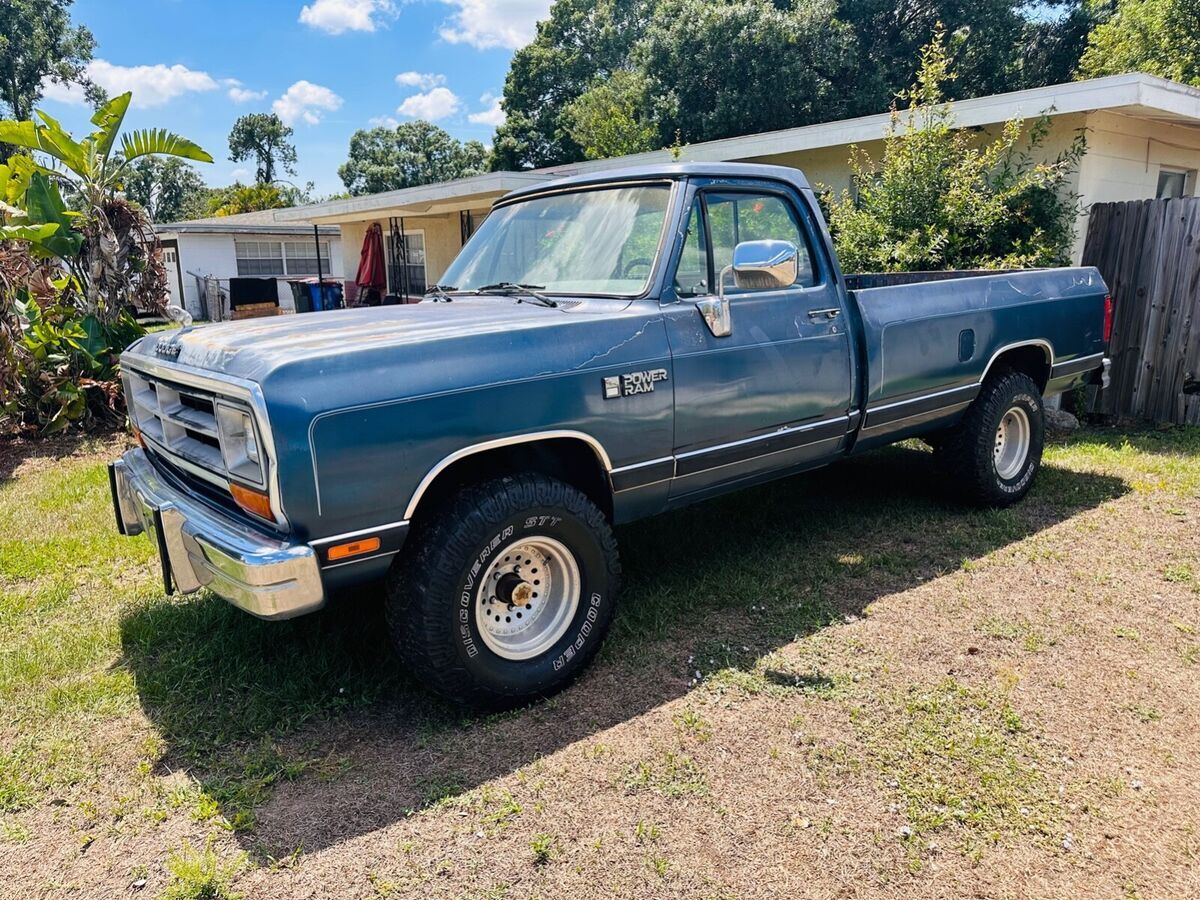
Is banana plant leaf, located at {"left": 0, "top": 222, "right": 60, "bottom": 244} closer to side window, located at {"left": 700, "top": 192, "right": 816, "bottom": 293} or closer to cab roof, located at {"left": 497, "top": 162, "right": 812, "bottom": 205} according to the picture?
cab roof, located at {"left": 497, "top": 162, "right": 812, "bottom": 205}

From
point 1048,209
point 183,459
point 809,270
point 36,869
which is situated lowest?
point 36,869

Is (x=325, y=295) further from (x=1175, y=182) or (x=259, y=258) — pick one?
(x=1175, y=182)

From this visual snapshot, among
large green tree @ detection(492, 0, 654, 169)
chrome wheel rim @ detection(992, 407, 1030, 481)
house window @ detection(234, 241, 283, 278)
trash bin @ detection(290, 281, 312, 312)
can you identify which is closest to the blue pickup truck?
chrome wheel rim @ detection(992, 407, 1030, 481)

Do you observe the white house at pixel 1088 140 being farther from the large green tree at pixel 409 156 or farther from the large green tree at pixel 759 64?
the large green tree at pixel 409 156

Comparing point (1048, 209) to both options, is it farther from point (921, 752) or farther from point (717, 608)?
point (921, 752)

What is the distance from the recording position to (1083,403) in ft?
27.9

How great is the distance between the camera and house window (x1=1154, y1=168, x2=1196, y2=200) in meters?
9.94

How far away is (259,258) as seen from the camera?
28.7 m

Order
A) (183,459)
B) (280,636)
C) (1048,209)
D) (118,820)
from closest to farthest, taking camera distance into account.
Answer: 1. (118,820)
2. (183,459)
3. (280,636)
4. (1048,209)

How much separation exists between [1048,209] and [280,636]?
8.17 m

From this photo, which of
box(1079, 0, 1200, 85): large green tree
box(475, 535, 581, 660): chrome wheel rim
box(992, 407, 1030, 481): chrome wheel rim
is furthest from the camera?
box(1079, 0, 1200, 85): large green tree

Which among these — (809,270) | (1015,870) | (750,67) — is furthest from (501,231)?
(750,67)

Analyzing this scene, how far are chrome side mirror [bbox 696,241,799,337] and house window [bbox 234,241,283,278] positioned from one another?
27.7m

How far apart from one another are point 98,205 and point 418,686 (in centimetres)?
754
